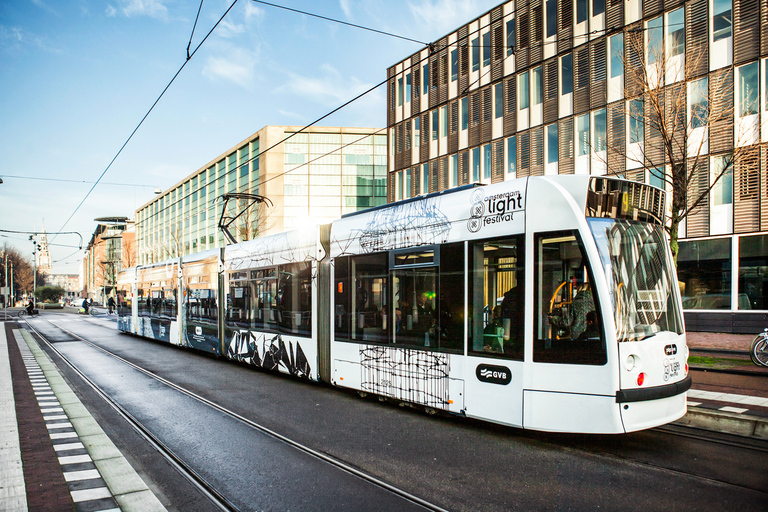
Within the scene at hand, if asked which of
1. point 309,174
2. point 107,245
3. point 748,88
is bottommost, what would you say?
point 107,245

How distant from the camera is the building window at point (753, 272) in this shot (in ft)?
62.0

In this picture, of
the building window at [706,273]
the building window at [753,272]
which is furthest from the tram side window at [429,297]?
the building window at [753,272]

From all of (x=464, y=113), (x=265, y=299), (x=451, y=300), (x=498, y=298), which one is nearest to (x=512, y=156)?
(x=464, y=113)

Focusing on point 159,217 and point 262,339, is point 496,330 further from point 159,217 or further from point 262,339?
point 159,217

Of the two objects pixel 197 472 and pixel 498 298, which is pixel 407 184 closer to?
pixel 498 298

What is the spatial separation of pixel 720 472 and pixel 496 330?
8.10 feet

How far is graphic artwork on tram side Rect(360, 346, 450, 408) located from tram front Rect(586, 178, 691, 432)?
217 cm

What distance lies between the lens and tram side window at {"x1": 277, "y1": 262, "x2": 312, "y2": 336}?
9508mm

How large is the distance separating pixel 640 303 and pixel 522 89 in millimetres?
22229

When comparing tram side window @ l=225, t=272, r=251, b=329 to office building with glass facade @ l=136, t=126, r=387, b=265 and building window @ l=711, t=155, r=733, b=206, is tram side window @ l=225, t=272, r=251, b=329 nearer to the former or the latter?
building window @ l=711, t=155, r=733, b=206

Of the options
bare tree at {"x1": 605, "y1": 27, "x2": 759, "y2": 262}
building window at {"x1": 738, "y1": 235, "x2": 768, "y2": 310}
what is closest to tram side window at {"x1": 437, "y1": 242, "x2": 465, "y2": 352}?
bare tree at {"x1": 605, "y1": 27, "x2": 759, "y2": 262}

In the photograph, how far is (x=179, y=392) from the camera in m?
9.24

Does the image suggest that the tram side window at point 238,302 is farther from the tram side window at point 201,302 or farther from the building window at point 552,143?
the building window at point 552,143

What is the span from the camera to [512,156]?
2597cm
